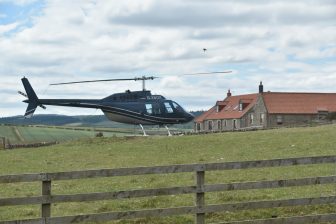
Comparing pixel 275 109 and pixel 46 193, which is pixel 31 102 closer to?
pixel 46 193

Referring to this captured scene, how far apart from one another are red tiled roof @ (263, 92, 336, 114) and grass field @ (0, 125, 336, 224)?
55264 mm

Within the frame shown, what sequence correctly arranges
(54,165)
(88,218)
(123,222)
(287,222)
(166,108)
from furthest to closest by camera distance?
1. (166,108)
2. (54,165)
3. (123,222)
4. (287,222)
5. (88,218)

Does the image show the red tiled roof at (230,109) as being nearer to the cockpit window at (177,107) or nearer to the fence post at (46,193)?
the cockpit window at (177,107)

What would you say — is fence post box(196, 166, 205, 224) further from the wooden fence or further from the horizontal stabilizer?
the horizontal stabilizer

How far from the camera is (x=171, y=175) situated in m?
19.8

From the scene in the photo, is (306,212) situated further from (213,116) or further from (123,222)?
(213,116)

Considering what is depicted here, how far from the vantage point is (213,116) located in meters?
105

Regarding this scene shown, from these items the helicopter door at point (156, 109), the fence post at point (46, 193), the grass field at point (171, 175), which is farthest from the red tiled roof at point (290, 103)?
the fence post at point (46, 193)

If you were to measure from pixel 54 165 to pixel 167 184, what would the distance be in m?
11.1

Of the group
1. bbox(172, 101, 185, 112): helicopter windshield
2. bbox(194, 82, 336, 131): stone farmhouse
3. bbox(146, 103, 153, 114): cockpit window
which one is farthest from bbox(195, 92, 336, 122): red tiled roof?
bbox(146, 103, 153, 114): cockpit window

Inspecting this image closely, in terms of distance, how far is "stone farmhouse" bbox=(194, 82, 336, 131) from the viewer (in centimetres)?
9506

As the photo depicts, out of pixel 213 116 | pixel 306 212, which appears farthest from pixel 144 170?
pixel 213 116

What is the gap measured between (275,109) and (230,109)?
1005cm

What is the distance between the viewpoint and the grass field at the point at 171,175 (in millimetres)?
13742
